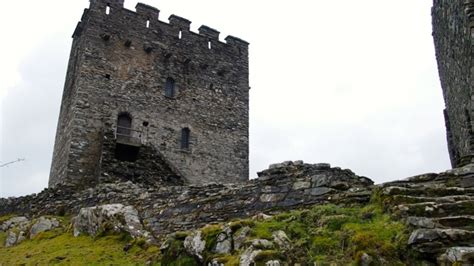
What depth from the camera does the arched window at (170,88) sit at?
25775 millimetres

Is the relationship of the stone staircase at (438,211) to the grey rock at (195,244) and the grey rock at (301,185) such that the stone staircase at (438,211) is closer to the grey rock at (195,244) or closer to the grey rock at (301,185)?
the grey rock at (301,185)

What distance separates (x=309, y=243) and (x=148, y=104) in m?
17.9

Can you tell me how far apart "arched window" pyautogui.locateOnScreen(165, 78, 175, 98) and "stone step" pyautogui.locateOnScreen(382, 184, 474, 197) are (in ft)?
59.4

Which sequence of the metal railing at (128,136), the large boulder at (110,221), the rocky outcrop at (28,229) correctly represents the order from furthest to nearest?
1. the metal railing at (128,136)
2. the rocky outcrop at (28,229)
3. the large boulder at (110,221)

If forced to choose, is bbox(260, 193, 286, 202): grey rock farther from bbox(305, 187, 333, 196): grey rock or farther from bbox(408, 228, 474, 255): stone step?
bbox(408, 228, 474, 255): stone step

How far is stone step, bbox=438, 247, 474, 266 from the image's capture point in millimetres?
6297

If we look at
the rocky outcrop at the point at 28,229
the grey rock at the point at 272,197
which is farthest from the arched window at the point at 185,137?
the grey rock at the point at 272,197

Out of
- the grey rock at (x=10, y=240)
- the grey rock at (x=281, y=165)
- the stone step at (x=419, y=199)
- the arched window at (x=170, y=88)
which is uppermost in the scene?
the arched window at (x=170, y=88)

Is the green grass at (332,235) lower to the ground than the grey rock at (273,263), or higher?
higher

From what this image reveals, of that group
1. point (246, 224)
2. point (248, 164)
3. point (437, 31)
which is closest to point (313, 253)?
point (246, 224)

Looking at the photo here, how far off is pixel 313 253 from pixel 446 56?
36.5 feet

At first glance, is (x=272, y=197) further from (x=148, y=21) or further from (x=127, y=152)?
(x=148, y=21)

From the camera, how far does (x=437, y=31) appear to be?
690 inches

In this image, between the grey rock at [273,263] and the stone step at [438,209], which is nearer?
the grey rock at [273,263]
